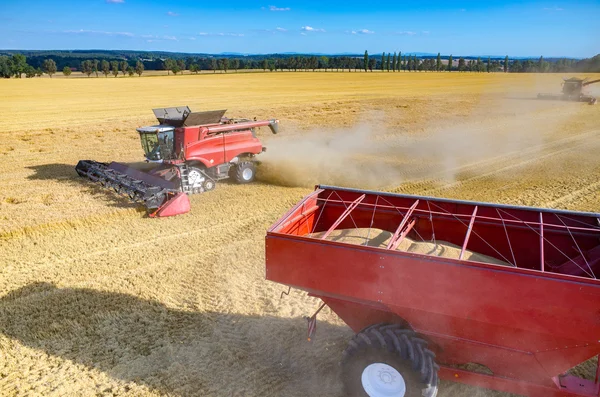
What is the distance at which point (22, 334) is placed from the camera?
19.4ft

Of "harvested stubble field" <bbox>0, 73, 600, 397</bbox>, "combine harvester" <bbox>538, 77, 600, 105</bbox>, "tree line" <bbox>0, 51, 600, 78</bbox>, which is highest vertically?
"tree line" <bbox>0, 51, 600, 78</bbox>

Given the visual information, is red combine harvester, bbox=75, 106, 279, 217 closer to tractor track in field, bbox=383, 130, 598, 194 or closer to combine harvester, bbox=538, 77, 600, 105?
tractor track in field, bbox=383, 130, 598, 194

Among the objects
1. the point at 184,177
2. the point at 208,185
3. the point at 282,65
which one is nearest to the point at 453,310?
the point at 184,177

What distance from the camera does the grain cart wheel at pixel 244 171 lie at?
483 inches

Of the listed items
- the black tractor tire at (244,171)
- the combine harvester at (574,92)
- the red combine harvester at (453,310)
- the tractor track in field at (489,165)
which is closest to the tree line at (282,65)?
the combine harvester at (574,92)

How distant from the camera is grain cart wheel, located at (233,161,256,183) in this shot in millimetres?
12258

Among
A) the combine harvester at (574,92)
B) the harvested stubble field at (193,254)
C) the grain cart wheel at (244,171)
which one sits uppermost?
the combine harvester at (574,92)

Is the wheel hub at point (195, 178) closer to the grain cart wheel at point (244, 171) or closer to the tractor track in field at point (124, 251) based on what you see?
the grain cart wheel at point (244, 171)

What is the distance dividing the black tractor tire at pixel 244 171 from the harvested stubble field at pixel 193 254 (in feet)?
1.19

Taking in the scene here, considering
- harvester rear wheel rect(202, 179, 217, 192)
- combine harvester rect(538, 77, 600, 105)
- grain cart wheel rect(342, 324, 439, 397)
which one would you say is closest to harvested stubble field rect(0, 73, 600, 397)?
harvester rear wheel rect(202, 179, 217, 192)

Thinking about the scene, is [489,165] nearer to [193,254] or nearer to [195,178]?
[195,178]

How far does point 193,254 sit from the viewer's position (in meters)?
8.23

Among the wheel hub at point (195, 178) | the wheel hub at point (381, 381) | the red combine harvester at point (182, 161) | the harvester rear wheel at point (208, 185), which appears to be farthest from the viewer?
the harvester rear wheel at point (208, 185)

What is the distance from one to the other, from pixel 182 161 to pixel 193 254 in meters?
3.56
